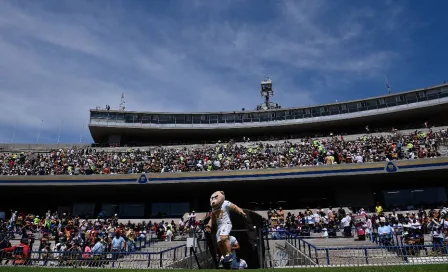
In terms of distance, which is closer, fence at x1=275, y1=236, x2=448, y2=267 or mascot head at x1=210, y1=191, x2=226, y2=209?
mascot head at x1=210, y1=191, x2=226, y2=209

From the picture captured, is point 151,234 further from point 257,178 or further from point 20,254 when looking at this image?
point 257,178

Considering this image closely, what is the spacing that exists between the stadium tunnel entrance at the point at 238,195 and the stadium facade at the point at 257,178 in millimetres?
82

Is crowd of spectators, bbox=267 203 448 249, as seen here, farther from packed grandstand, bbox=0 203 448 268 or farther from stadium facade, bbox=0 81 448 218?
stadium facade, bbox=0 81 448 218

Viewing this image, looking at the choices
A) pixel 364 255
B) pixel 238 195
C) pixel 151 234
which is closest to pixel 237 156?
pixel 238 195

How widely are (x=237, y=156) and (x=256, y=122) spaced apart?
41.5ft

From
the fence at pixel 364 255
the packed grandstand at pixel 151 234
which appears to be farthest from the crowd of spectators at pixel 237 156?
the fence at pixel 364 255

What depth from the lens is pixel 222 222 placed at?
8.84 m

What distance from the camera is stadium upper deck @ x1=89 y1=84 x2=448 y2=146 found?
41.2 meters

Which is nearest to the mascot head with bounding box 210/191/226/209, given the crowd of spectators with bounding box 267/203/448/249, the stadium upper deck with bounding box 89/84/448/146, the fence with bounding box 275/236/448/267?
the fence with bounding box 275/236/448/267

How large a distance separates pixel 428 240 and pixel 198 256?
456 inches

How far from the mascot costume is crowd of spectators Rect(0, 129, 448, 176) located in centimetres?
2088

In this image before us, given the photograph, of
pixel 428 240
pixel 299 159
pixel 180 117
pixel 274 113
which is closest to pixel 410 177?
pixel 299 159

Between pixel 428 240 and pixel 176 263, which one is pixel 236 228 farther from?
pixel 428 240

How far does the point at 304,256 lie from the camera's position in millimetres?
12633
